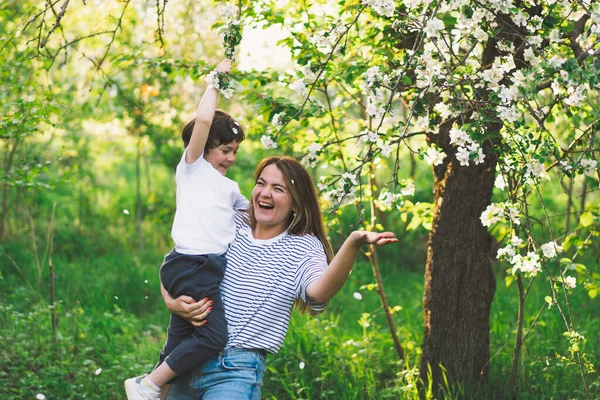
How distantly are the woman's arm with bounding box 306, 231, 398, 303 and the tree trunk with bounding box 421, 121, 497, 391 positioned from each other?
1358 mm

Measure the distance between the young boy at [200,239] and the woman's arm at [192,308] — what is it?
0.06ft

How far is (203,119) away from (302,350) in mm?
1951

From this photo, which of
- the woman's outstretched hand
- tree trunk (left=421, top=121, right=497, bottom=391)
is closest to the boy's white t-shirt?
the woman's outstretched hand

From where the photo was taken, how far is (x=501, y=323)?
452 cm

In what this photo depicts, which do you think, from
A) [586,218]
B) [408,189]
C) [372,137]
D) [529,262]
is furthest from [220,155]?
[586,218]

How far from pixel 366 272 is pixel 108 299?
218 centimetres

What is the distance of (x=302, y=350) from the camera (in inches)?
160

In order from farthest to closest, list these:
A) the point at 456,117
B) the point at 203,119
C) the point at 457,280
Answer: the point at 457,280
the point at 456,117
the point at 203,119

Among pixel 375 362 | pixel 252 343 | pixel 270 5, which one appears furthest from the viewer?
pixel 375 362

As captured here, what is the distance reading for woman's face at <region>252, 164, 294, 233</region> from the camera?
264 centimetres

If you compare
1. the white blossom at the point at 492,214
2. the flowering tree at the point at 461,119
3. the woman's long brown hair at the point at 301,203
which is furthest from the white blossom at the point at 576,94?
the woman's long brown hair at the point at 301,203

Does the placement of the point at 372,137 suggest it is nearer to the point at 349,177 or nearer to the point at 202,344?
the point at 349,177

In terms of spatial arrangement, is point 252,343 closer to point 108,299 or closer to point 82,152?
point 108,299

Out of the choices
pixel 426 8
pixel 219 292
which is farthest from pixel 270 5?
pixel 219 292
